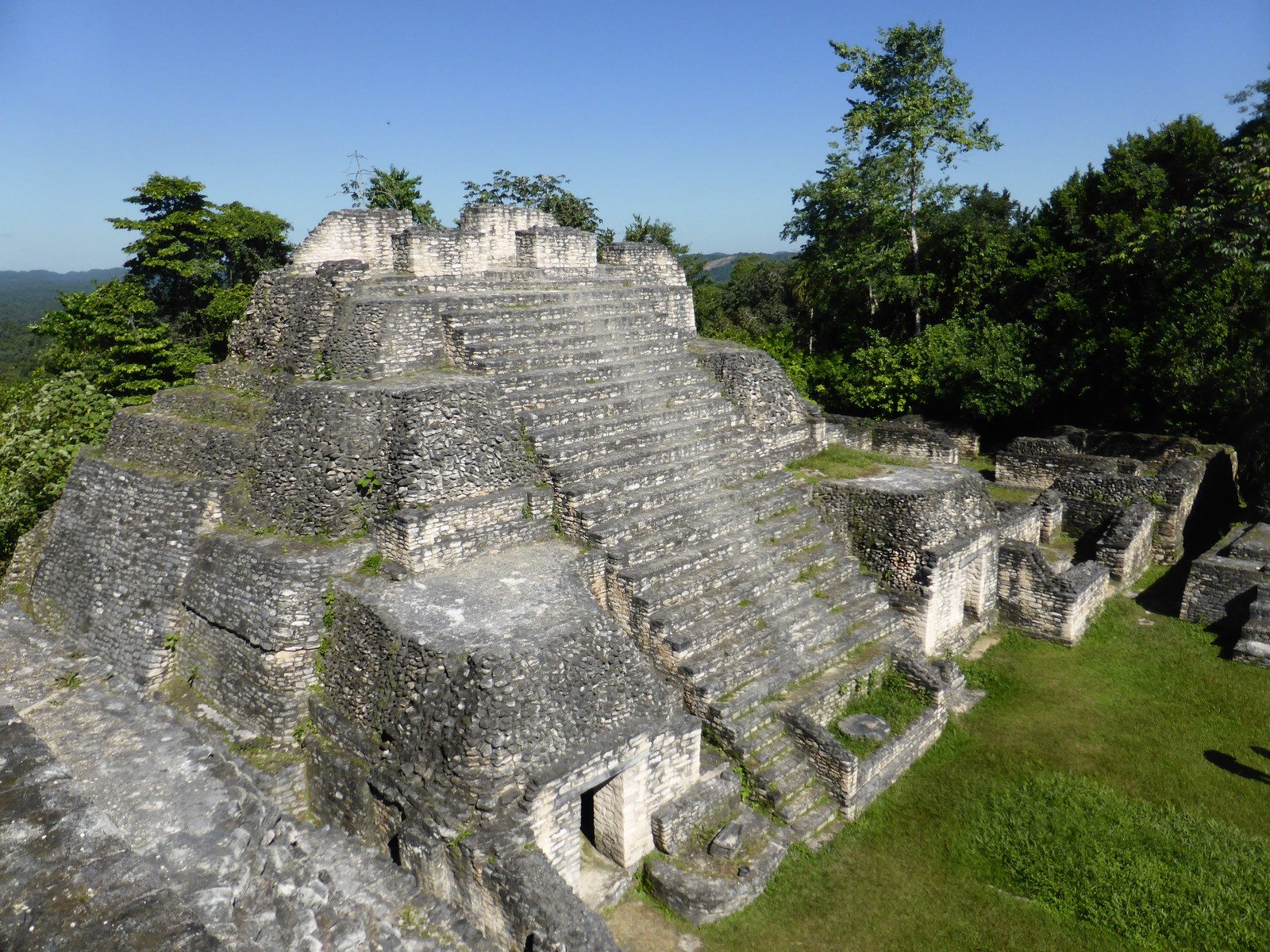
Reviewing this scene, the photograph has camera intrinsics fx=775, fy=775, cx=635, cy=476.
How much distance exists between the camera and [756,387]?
42.5 feet

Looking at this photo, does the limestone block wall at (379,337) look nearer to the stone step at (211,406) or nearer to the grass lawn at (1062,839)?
the stone step at (211,406)

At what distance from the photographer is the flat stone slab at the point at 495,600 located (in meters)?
7.48

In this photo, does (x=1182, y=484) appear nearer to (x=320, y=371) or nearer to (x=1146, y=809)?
(x=1146, y=809)

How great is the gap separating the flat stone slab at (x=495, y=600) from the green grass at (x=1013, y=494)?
982 centimetres

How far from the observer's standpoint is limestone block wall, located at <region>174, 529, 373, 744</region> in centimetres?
841

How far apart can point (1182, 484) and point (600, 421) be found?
11420 mm

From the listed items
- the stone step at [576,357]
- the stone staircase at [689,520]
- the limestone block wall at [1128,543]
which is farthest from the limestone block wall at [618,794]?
the limestone block wall at [1128,543]

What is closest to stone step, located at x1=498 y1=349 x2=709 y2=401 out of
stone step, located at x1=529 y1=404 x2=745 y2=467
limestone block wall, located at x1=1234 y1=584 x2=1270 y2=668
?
stone step, located at x1=529 y1=404 x2=745 y2=467

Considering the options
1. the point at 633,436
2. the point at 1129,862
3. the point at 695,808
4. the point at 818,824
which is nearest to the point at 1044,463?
the point at 633,436

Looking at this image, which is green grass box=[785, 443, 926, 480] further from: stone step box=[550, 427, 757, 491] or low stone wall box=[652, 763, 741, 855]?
low stone wall box=[652, 763, 741, 855]

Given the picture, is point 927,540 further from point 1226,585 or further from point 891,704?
point 1226,585

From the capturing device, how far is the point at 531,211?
1509 centimetres

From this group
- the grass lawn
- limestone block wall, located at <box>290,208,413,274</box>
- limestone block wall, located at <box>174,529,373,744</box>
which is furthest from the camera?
limestone block wall, located at <box>290,208,413,274</box>

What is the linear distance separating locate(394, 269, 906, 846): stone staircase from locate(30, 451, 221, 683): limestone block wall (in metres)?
4.07
